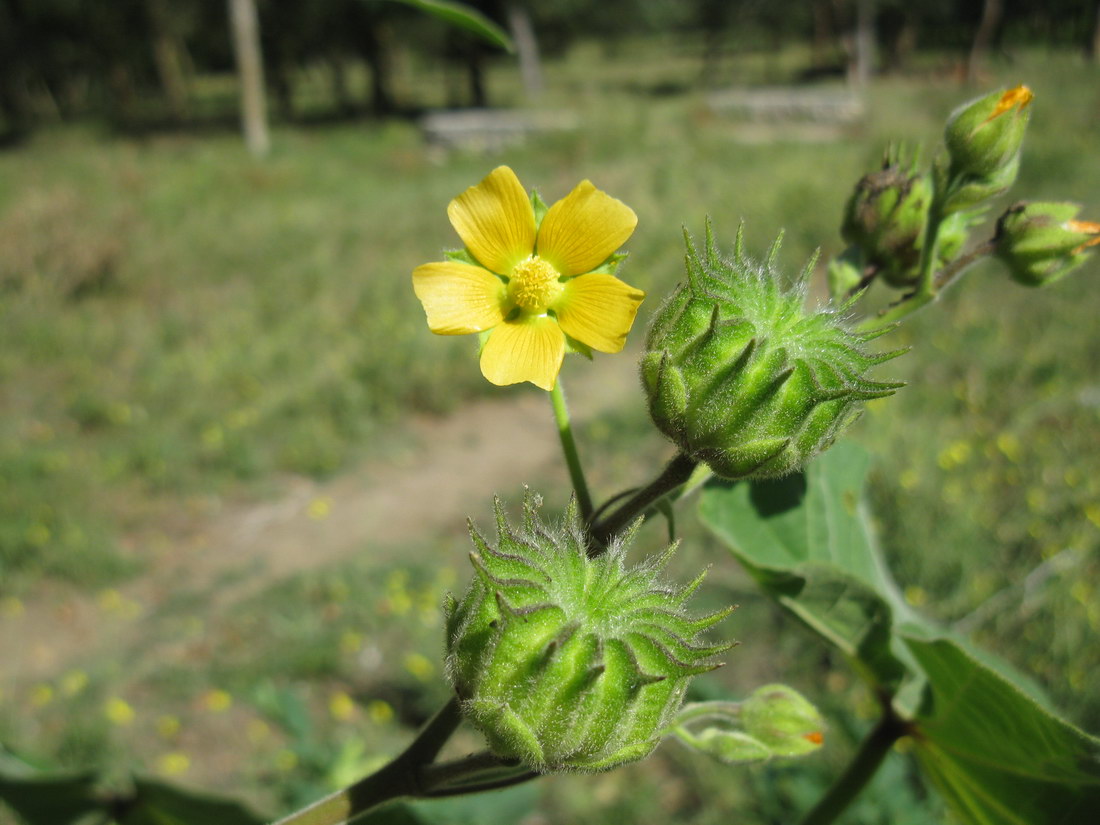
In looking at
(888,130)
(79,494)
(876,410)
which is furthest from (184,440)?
(888,130)

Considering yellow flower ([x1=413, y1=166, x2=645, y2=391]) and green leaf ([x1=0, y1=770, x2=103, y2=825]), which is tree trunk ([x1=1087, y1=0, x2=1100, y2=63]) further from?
green leaf ([x1=0, y1=770, x2=103, y2=825])

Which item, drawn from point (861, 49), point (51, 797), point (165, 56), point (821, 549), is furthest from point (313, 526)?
point (861, 49)

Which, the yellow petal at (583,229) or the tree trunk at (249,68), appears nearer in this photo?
the yellow petal at (583,229)

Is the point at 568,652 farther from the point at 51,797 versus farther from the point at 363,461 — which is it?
the point at 363,461

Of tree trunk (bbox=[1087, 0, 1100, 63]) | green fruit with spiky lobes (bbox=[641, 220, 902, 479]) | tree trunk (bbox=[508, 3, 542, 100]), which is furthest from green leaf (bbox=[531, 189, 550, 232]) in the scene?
tree trunk (bbox=[508, 3, 542, 100])

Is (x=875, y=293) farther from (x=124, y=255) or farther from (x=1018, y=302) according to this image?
(x=124, y=255)

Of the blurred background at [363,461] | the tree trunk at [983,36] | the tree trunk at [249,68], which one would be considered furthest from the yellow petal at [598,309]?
the tree trunk at [983,36]

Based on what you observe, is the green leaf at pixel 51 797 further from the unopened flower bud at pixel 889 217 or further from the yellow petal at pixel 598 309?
the unopened flower bud at pixel 889 217
